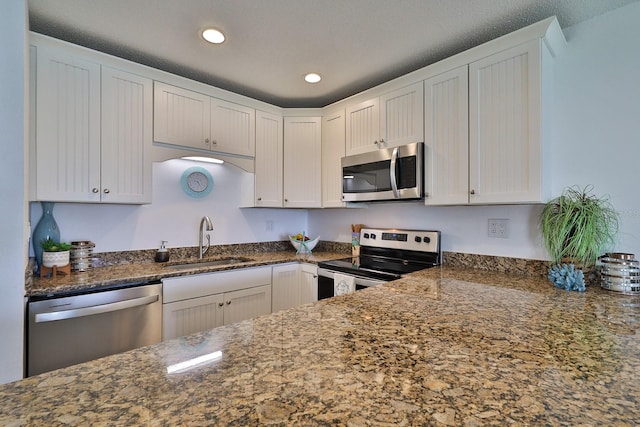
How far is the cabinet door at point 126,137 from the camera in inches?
78.7

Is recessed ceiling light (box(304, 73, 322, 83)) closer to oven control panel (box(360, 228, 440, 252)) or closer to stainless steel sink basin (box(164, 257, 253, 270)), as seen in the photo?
oven control panel (box(360, 228, 440, 252))

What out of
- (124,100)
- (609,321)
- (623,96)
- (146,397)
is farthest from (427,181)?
(124,100)

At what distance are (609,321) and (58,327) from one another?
8.15ft

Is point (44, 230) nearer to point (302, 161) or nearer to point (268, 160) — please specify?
point (268, 160)

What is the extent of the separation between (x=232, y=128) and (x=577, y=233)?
2510 mm

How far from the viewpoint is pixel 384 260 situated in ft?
8.54

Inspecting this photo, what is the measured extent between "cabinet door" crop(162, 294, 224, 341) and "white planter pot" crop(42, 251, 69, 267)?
25.7 inches

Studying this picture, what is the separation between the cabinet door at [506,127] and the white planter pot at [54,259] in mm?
2567

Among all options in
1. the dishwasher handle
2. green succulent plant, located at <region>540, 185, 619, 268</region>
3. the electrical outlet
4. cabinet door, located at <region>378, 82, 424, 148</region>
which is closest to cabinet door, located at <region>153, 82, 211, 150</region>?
the dishwasher handle

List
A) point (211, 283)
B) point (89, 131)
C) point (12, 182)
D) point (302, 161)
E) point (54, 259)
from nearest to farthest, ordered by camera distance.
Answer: point (12, 182) < point (54, 259) < point (89, 131) < point (211, 283) < point (302, 161)

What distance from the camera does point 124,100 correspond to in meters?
2.06

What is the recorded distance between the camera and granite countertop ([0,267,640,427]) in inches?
20.3

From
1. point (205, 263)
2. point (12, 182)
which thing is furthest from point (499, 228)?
point (12, 182)

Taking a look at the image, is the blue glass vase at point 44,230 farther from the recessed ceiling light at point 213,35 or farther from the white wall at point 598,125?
the white wall at point 598,125
